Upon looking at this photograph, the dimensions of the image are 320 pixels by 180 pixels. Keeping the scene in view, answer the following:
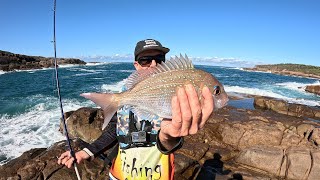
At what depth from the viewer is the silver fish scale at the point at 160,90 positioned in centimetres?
275

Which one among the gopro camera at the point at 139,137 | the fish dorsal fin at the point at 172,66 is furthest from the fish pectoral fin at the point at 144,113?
the gopro camera at the point at 139,137

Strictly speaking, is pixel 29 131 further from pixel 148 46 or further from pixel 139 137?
pixel 148 46

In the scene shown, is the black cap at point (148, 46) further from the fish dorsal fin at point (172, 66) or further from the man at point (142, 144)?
the fish dorsal fin at point (172, 66)

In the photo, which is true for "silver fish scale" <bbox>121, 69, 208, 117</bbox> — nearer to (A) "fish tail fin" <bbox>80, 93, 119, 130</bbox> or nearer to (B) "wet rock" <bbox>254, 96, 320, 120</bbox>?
(A) "fish tail fin" <bbox>80, 93, 119, 130</bbox>

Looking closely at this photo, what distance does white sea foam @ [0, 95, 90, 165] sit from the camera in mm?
14117

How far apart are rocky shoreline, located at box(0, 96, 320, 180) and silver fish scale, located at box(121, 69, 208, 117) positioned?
17.1 feet

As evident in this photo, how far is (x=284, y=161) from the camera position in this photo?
10.2m

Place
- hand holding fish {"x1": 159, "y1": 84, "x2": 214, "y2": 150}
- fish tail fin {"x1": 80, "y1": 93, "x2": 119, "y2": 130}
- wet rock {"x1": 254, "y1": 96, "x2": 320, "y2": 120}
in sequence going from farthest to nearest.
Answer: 1. wet rock {"x1": 254, "y1": 96, "x2": 320, "y2": 120}
2. fish tail fin {"x1": 80, "y1": 93, "x2": 119, "y2": 130}
3. hand holding fish {"x1": 159, "y1": 84, "x2": 214, "y2": 150}

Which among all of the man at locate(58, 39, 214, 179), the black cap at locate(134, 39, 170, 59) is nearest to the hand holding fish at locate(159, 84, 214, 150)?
the man at locate(58, 39, 214, 179)

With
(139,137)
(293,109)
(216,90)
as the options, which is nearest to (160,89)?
(216,90)

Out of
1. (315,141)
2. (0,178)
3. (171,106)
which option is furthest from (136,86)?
(315,141)

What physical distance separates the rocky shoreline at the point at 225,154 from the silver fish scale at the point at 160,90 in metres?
5.21

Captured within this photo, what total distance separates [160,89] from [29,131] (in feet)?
53.5

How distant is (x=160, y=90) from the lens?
2836 mm
